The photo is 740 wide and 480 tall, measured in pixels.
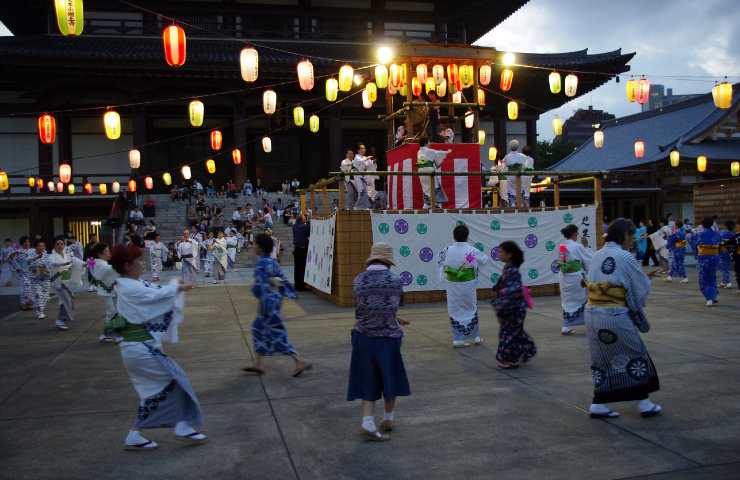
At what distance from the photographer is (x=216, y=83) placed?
84.2 feet

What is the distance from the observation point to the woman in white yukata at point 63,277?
9.93 m

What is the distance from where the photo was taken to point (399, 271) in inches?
441

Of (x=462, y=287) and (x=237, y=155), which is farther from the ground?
(x=237, y=155)

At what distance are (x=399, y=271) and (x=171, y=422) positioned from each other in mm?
7201

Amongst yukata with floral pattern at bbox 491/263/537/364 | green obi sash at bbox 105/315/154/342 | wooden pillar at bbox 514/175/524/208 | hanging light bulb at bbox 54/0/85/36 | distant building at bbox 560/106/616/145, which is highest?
distant building at bbox 560/106/616/145

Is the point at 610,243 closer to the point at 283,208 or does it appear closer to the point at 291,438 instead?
the point at 291,438

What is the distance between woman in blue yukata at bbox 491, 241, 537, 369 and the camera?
6.34 metres

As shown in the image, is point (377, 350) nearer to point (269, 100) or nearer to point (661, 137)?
point (269, 100)

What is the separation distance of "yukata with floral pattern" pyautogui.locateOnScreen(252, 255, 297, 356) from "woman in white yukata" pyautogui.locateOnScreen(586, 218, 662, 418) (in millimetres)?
2927

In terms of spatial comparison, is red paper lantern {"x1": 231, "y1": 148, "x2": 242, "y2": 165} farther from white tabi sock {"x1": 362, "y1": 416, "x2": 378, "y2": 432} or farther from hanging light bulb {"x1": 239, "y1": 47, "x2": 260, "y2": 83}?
white tabi sock {"x1": 362, "y1": 416, "x2": 378, "y2": 432}

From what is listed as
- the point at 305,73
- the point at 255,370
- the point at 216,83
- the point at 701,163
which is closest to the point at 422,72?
the point at 305,73

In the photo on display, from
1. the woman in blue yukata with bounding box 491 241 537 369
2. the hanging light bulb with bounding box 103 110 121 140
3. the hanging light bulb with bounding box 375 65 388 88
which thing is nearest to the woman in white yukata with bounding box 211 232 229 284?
the hanging light bulb with bounding box 103 110 121 140

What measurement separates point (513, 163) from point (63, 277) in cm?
842

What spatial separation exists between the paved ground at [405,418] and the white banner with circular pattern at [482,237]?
3113mm
